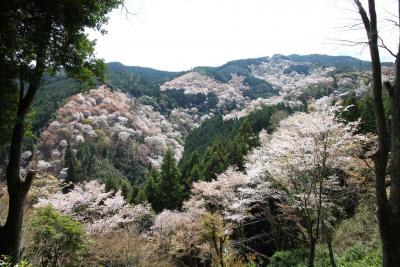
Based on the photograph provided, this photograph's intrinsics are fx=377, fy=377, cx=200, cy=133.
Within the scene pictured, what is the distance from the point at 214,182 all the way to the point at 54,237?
1152 centimetres

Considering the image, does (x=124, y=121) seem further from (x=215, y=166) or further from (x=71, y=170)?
(x=215, y=166)

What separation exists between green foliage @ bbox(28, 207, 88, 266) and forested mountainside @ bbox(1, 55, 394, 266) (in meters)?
0.16

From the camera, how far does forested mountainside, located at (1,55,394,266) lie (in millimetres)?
14266

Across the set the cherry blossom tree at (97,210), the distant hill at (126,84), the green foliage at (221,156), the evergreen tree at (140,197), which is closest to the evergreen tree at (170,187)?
the green foliage at (221,156)

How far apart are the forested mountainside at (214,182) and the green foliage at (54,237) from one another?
160 mm

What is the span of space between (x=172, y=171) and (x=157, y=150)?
1556 inches

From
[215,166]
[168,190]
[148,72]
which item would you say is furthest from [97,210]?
[148,72]

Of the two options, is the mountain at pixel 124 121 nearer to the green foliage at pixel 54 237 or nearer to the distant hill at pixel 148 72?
the green foliage at pixel 54 237

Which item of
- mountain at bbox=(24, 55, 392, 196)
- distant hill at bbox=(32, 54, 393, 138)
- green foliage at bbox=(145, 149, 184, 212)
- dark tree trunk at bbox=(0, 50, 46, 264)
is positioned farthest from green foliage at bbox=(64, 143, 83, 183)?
dark tree trunk at bbox=(0, 50, 46, 264)

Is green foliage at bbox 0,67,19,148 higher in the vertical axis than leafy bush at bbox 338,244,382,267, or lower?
higher

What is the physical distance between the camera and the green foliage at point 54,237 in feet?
47.4

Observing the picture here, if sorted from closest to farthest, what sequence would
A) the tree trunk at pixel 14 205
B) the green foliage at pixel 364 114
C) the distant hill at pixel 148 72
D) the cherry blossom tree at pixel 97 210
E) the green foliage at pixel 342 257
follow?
the tree trunk at pixel 14 205
the green foliage at pixel 342 257
the cherry blossom tree at pixel 97 210
the green foliage at pixel 364 114
the distant hill at pixel 148 72

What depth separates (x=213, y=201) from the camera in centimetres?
2355

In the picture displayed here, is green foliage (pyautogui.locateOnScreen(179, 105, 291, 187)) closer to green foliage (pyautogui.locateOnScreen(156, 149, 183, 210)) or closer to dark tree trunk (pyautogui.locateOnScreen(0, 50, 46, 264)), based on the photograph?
green foliage (pyautogui.locateOnScreen(156, 149, 183, 210))
